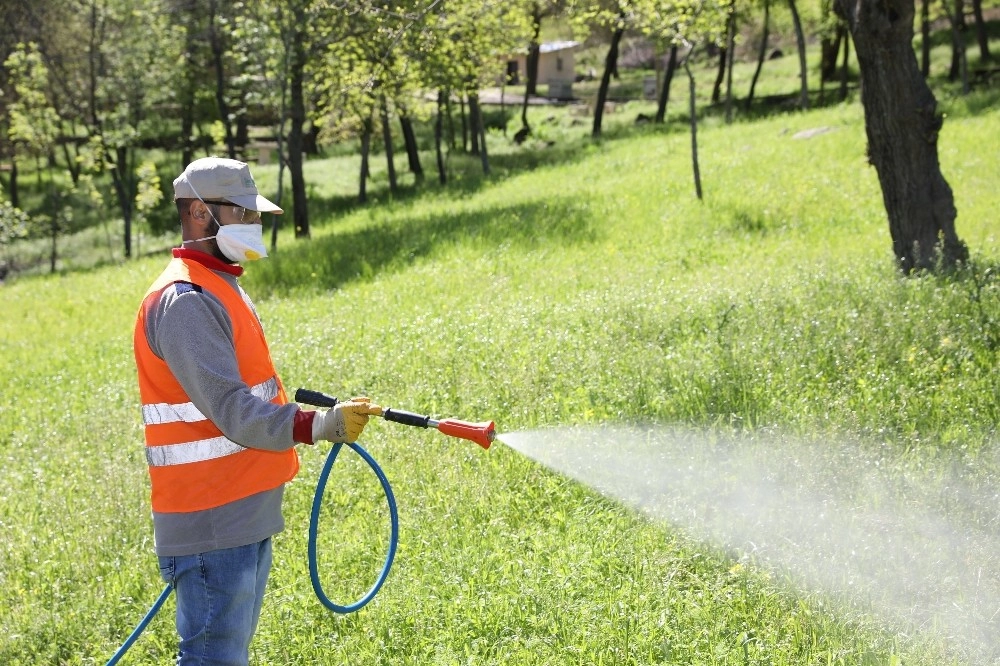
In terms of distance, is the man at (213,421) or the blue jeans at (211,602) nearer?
the man at (213,421)

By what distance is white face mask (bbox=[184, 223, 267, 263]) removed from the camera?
3.61 metres

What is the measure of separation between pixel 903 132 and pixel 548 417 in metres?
5.02

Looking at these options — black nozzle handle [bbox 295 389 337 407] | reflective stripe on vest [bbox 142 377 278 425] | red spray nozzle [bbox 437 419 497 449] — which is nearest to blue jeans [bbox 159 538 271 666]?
reflective stripe on vest [bbox 142 377 278 425]

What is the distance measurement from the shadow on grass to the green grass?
35 cm

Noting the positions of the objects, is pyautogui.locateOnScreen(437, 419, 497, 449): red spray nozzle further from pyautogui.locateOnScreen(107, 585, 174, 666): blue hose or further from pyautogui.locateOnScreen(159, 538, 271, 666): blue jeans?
pyautogui.locateOnScreen(107, 585, 174, 666): blue hose

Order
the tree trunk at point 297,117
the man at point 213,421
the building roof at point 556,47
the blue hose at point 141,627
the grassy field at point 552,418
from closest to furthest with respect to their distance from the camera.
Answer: the man at point 213,421, the blue hose at point 141,627, the grassy field at point 552,418, the tree trunk at point 297,117, the building roof at point 556,47

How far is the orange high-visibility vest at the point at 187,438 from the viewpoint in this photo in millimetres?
3484

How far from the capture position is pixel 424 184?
102ft

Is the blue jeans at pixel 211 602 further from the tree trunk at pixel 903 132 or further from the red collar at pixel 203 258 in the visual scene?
the tree trunk at pixel 903 132

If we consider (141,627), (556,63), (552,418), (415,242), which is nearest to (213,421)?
(141,627)

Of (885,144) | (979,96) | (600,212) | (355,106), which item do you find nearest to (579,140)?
(355,106)

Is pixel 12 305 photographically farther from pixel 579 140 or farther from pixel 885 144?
pixel 579 140

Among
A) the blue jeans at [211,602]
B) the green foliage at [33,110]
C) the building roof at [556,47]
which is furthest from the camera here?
the building roof at [556,47]

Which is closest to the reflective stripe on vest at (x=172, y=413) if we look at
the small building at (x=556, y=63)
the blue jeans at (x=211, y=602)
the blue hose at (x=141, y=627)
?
the blue jeans at (x=211, y=602)
